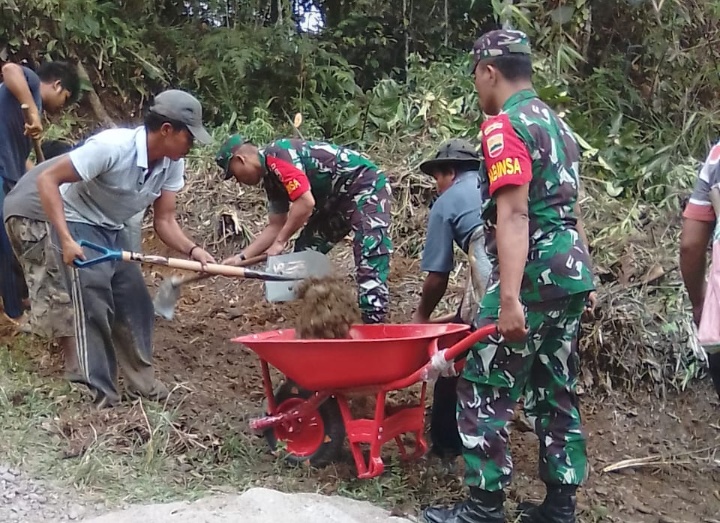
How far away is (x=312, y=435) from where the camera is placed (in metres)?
4.05

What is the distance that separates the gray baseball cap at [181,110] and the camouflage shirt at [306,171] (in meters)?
0.62

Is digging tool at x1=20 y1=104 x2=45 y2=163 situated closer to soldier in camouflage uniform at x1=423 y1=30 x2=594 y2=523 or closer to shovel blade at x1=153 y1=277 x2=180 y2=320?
shovel blade at x1=153 y1=277 x2=180 y2=320

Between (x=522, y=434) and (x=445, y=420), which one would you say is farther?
(x=522, y=434)

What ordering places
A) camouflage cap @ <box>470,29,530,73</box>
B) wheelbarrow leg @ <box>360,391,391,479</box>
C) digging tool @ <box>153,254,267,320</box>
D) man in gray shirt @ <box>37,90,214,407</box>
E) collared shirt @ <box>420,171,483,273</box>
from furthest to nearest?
digging tool @ <box>153,254,267,320</box> < man in gray shirt @ <box>37,90,214,407</box> < collared shirt @ <box>420,171,483,273</box> < wheelbarrow leg @ <box>360,391,391,479</box> < camouflage cap @ <box>470,29,530,73</box>

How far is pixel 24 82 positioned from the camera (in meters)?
5.13

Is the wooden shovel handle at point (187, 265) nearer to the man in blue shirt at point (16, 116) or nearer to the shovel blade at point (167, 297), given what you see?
→ the shovel blade at point (167, 297)

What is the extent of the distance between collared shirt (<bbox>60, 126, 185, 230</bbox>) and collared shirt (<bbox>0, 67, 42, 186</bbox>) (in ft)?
4.03

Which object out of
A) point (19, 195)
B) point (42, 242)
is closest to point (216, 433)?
point (42, 242)

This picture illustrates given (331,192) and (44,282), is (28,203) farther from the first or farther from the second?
(331,192)

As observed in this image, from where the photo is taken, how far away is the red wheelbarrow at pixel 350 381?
137 inches

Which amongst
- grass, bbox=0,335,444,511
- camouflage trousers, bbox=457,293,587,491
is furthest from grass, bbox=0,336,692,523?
camouflage trousers, bbox=457,293,587,491

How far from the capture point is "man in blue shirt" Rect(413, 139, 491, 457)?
3.82 meters

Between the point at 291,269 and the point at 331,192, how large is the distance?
25.4 inches

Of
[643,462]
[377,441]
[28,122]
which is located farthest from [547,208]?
[28,122]
